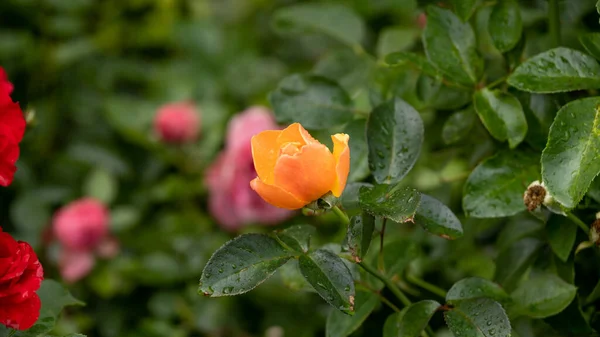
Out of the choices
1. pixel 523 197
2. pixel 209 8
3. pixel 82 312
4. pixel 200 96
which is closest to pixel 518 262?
pixel 523 197

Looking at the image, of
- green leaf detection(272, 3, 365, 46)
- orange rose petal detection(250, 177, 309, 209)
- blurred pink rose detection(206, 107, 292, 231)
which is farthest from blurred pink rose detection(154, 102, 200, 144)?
orange rose petal detection(250, 177, 309, 209)

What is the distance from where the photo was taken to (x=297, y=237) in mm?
552

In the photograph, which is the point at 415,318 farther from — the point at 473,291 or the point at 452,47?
the point at 452,47

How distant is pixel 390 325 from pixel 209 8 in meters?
1.41

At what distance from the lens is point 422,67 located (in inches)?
24.9

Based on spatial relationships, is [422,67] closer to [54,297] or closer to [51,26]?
[54,297]

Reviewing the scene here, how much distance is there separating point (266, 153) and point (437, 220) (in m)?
0.15

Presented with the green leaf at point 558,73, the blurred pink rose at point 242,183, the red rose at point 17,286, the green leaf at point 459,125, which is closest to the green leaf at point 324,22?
the blurred pink rose at point 242,183

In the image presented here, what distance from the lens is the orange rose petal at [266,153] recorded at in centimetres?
54

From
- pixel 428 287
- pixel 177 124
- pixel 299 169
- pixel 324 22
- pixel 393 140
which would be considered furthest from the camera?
pixel 177 124

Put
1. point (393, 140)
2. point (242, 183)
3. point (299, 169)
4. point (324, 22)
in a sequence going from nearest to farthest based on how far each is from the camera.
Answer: point (299, 169)
point (393, 140)
point (324, 22)
point (242, 183)

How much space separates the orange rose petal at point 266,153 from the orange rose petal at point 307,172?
23 millimetres

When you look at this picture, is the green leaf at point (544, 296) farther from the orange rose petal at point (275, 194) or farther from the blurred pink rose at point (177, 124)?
the blurred pink rose at point (177, 124)

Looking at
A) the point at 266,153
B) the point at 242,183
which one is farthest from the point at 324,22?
the point at 266,153
